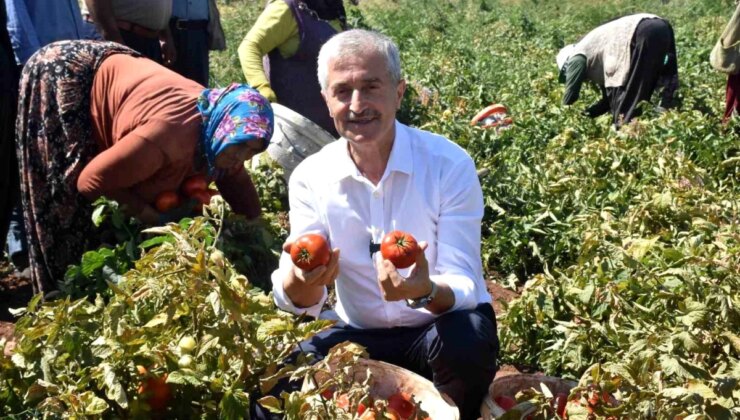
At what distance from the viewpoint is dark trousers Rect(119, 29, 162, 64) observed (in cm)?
468

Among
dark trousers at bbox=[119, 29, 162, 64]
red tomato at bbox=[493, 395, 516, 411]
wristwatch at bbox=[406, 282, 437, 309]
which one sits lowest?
red tomato at bbox=[493, 395, 516, 411]

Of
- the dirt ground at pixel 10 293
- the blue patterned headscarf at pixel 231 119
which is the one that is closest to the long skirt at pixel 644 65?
the blue patterned headscarf at pixel 231 119

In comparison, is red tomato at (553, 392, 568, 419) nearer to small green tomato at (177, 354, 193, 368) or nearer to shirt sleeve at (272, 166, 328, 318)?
shirt sleeve at (272, 166, 328, 318)

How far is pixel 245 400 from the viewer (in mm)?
2090

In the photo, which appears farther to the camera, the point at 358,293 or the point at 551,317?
the point at 551,317

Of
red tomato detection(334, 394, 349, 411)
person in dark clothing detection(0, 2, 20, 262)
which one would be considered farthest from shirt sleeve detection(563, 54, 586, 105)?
red tomato detection(334, 394, 349, 411)

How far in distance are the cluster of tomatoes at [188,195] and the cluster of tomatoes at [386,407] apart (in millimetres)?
1484

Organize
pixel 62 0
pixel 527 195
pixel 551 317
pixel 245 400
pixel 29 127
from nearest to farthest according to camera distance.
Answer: pixel 245 400 → pixel 551 317 → pixel 29 127 → pixel 62 0 → pixel 527 195

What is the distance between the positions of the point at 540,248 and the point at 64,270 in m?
1.97

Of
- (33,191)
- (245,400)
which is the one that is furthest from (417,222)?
(33,191)

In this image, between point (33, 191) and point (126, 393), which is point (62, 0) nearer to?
point (33, 191)

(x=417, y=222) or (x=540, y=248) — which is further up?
(x=417, y=222)

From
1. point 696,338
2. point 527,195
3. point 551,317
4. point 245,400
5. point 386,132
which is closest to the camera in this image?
point 245,400

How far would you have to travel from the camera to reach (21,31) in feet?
13.3
